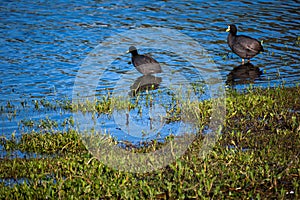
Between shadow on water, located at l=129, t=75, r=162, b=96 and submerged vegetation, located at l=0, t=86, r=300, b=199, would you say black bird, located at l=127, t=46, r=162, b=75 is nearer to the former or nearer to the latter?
shadow on water, located at l=129, t=75, r=162, b=96

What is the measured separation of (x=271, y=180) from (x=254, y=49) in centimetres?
894

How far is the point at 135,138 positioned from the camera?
9414mm

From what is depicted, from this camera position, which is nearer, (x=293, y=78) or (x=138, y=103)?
(x=138, y=103)

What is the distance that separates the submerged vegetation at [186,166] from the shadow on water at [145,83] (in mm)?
3093

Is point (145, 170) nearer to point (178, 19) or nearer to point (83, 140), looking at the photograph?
point (83, 140)

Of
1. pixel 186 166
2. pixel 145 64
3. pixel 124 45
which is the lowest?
pixel 124 45

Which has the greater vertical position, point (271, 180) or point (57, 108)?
point (271, 180)

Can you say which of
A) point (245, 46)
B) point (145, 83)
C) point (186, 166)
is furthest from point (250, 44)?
point (186, 166)

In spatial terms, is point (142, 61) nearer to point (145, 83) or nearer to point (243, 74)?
point (145, 83)

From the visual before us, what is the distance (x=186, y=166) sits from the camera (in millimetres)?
7027

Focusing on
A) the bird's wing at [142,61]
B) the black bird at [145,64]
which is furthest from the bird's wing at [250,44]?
the bird's wing at [142,61]

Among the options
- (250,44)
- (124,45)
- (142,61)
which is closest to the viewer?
(142,61)

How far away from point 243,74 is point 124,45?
4.39 meters

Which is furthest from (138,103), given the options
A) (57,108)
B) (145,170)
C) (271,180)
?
(271,180)
